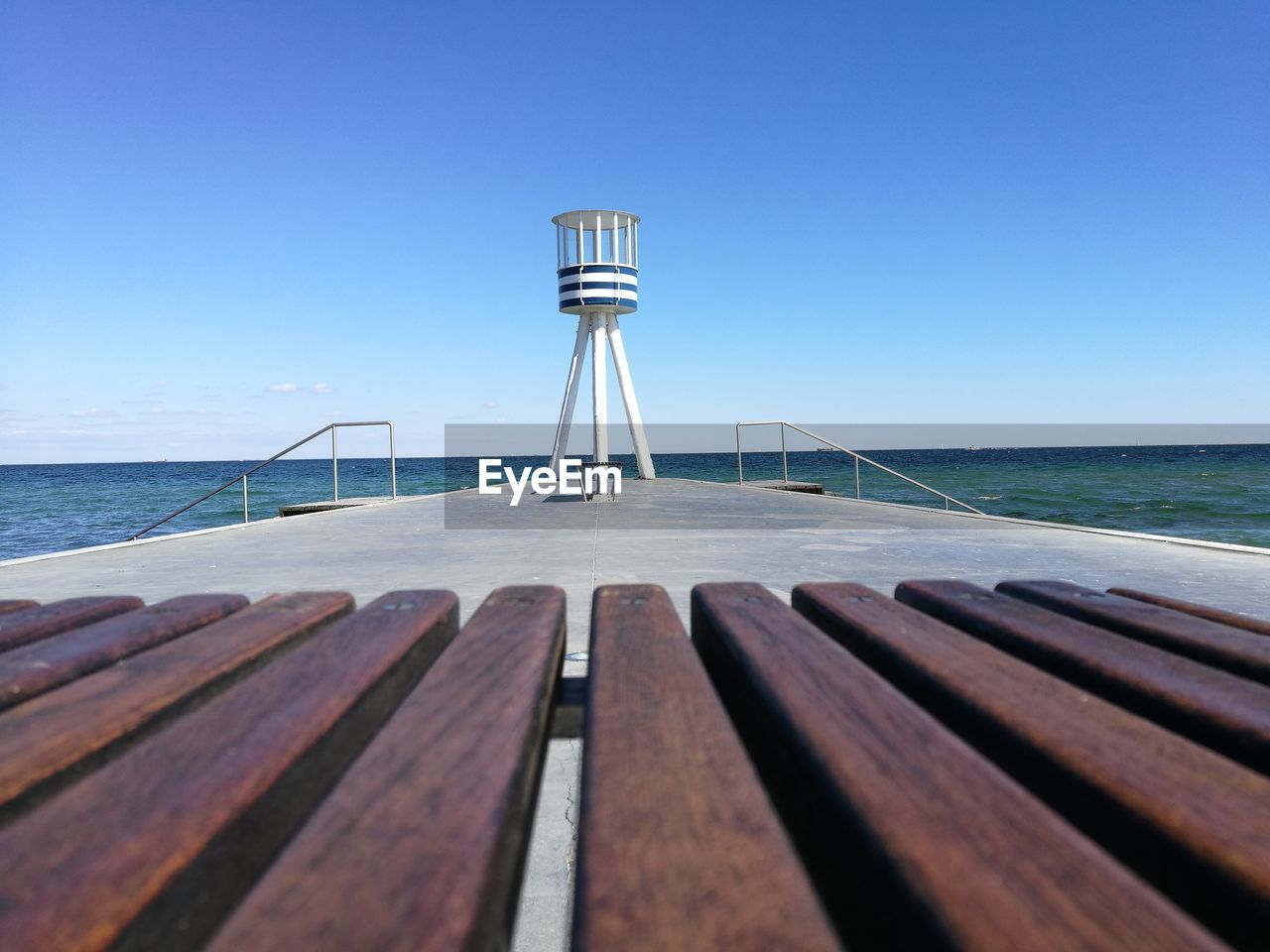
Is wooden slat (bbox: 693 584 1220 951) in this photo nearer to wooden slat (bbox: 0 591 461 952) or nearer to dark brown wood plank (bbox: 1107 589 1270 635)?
wooden slat (bbox: 0 591 461 952)

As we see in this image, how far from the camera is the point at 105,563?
177 inches

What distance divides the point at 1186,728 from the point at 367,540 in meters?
5.64

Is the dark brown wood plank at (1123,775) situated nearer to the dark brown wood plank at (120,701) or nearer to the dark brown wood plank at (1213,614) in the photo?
the dark brown wood plank at (1213,614)

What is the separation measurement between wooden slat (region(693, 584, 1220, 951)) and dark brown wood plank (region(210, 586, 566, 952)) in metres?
0.22

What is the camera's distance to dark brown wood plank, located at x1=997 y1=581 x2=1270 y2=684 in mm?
902

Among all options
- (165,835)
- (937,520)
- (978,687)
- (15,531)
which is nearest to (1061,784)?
(978,687)

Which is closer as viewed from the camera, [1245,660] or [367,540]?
[1245,660]

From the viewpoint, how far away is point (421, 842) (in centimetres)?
49

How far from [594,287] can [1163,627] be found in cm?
1457

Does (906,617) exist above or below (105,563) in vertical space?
above

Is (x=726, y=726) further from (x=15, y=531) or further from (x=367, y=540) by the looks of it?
(x=15, y=531)

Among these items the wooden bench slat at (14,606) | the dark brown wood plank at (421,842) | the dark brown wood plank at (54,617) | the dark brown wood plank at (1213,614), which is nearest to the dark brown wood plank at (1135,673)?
the dark brown wood plank at (1213,614)

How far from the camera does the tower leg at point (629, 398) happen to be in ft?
50.5

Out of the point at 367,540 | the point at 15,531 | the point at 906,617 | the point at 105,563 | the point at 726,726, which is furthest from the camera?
the point at 15,531
